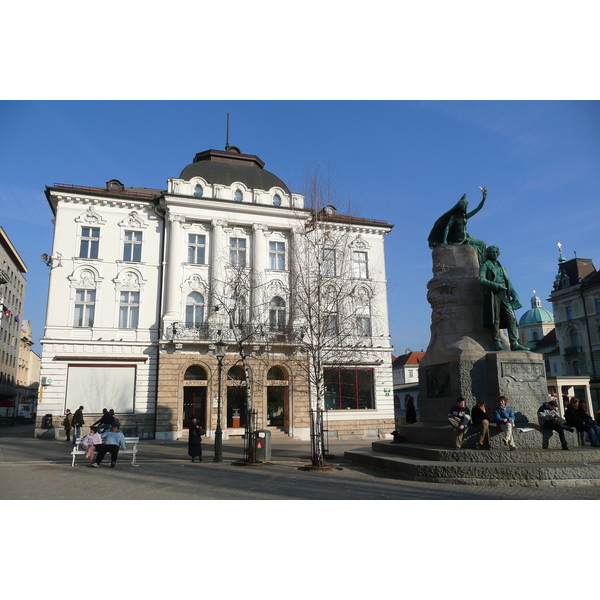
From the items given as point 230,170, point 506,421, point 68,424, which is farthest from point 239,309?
point 506,421

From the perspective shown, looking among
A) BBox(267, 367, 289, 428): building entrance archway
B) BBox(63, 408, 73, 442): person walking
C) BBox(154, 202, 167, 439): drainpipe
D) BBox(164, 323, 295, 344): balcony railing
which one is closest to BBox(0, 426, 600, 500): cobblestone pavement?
BBox(63, 408, 73, 442): person walking

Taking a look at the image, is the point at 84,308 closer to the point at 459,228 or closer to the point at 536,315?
the point at 459,228

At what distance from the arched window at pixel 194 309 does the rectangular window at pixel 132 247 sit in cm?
412

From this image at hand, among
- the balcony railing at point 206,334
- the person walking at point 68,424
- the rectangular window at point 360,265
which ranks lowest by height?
the person walking at point 68,424

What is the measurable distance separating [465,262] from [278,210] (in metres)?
20.6

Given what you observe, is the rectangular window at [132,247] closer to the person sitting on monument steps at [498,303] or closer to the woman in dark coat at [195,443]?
the woman in dark coat at [195,443]

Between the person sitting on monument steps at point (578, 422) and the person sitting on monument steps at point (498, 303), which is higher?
the person sitting on monument steps at point (498, 303)

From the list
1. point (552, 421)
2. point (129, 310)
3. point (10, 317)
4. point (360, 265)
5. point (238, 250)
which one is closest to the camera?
point (552, 421)

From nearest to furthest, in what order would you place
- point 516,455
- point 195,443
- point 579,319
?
point 516,455 → point 195,443 → point 579,319

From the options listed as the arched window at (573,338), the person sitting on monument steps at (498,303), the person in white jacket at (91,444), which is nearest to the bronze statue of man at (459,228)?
the person sitting on monument steps at (498,303)

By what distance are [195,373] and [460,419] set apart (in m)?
21.3

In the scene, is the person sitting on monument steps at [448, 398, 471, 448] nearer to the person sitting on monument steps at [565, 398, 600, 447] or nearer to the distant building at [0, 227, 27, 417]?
the person sitting on monument steps at [565, 398, 600, 447]

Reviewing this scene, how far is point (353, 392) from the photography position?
32.8 meters

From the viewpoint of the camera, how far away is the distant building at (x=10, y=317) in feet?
186
